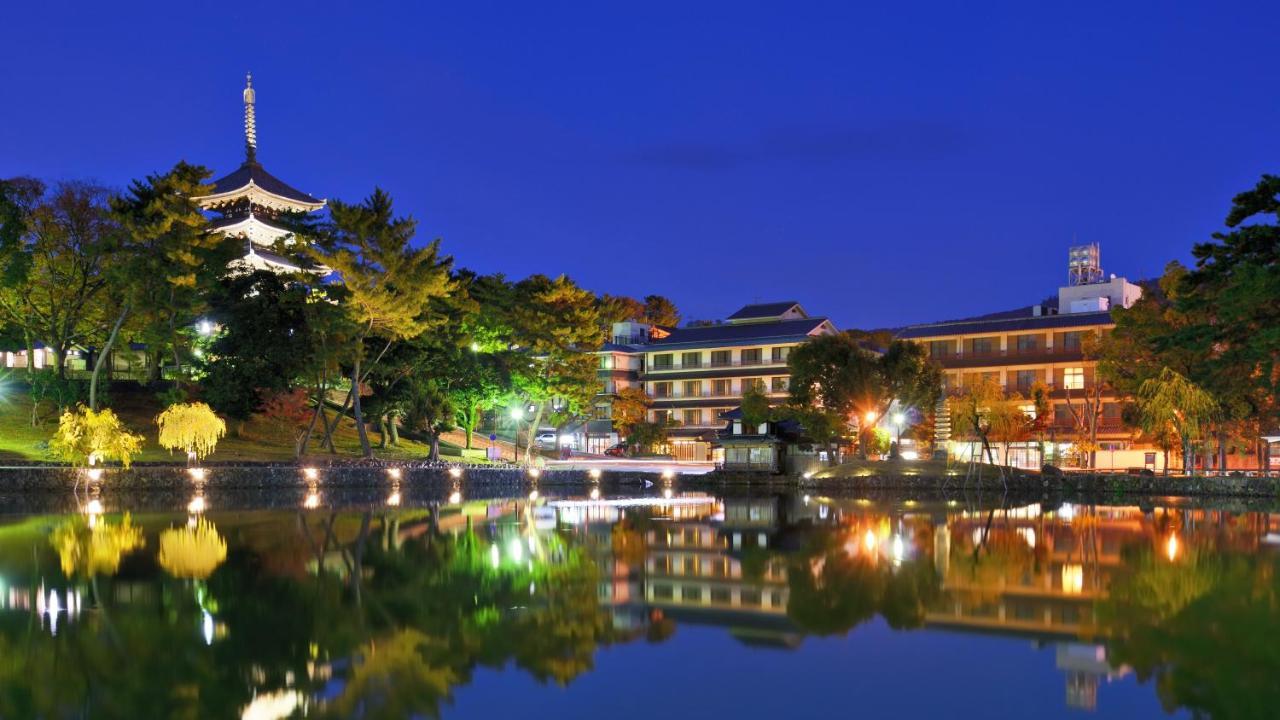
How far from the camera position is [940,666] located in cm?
1193

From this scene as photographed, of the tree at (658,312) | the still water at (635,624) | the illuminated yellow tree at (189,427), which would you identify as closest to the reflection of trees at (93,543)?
the still water at (635,624)

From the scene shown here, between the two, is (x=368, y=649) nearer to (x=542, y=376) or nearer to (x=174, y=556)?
(x=174, y=556)

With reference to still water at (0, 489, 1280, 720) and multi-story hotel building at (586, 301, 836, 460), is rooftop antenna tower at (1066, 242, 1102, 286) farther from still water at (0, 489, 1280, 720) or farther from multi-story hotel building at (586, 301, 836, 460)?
still water at (0, 489, 1280, 720)

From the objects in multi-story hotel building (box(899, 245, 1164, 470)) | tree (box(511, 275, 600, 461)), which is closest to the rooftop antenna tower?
multi-story hotel building (box(899, 245, 1164, 470))

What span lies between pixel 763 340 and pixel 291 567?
6220 centimetres

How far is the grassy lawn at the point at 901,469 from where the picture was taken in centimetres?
4778

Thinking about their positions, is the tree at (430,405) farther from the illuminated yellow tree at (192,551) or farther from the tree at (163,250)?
the illuminated yellow tree at (192,551)

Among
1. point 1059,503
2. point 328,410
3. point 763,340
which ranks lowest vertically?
point 1059,503

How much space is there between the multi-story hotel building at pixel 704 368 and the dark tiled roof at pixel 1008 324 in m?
6.96

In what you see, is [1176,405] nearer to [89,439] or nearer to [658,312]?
[89,439]

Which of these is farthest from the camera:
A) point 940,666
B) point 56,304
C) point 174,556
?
point 56,304

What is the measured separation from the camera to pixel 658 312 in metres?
109

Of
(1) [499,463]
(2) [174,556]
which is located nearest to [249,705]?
(2) [174,556]

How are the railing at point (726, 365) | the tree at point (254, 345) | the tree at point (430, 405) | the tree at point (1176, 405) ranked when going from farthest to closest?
the railing at point (726, 365), the tree at point (430, 405), the tree at point (254, 345), the tree at point (1176, 405)
